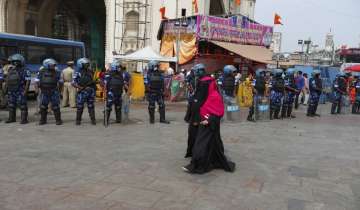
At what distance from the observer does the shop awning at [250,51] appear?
65.6ft

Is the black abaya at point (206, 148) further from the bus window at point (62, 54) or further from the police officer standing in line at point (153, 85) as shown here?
the bus window at point (62, 54)

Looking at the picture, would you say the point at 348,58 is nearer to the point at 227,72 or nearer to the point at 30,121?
the point at 227,72

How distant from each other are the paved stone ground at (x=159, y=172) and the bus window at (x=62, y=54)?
8.99m

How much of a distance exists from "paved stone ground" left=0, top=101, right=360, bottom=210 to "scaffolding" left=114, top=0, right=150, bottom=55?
570 inches

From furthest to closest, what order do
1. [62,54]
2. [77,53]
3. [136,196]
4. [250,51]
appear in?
[250,51], [77,53], [62,54], [136,196]

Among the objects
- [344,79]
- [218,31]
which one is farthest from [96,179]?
[218,31]

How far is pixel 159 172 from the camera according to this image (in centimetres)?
581

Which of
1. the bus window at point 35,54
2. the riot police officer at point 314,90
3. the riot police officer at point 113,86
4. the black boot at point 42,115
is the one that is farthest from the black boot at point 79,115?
the riot police officer at point 314,90

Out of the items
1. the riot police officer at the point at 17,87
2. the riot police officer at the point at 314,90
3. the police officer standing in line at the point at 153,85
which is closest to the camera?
the riot police officer at the point at 17,87

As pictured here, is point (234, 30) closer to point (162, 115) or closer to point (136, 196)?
point (162, 115)

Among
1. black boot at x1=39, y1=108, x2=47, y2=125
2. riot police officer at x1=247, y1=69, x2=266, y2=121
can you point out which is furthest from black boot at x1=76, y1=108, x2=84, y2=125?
riot police officer at x1=247, y1=69, x2=266, y2=121

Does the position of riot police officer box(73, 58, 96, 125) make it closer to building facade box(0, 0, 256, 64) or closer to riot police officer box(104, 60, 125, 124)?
riot police officer box(104, 60, 125, 124)

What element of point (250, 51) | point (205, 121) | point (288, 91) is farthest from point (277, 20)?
point (205, 121)

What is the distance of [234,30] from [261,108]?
1056 cm
